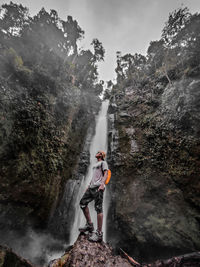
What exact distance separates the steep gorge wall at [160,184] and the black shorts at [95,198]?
3.17 metres

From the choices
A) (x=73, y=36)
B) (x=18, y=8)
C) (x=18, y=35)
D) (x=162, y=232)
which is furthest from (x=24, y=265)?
(x=73, y=36)

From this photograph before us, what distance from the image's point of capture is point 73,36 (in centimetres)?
2047

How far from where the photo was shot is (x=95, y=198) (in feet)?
11.2

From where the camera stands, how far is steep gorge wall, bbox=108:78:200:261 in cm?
471

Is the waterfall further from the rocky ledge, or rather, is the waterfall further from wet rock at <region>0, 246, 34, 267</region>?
the rocky ledge

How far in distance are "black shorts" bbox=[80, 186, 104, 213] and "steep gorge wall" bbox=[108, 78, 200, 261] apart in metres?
3.17

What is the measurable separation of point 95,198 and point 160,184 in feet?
12.8

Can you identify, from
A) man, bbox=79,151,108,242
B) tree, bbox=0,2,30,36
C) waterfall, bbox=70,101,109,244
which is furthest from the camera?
Answer: tree, bbox=0,2,30,36

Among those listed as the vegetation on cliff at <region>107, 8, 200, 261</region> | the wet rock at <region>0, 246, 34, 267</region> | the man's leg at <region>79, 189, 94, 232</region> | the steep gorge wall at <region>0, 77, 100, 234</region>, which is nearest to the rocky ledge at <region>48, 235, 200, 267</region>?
the man's leg at <region>79, 189, 94, 232</region>

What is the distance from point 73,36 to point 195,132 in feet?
79.8

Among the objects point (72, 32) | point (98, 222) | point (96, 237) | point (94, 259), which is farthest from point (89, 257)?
point (72, 32)

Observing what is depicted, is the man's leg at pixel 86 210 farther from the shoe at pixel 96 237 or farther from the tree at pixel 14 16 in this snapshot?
the tree at pixel 14 16

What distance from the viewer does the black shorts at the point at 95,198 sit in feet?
11.0

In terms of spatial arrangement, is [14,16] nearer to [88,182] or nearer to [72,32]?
[72,32]
